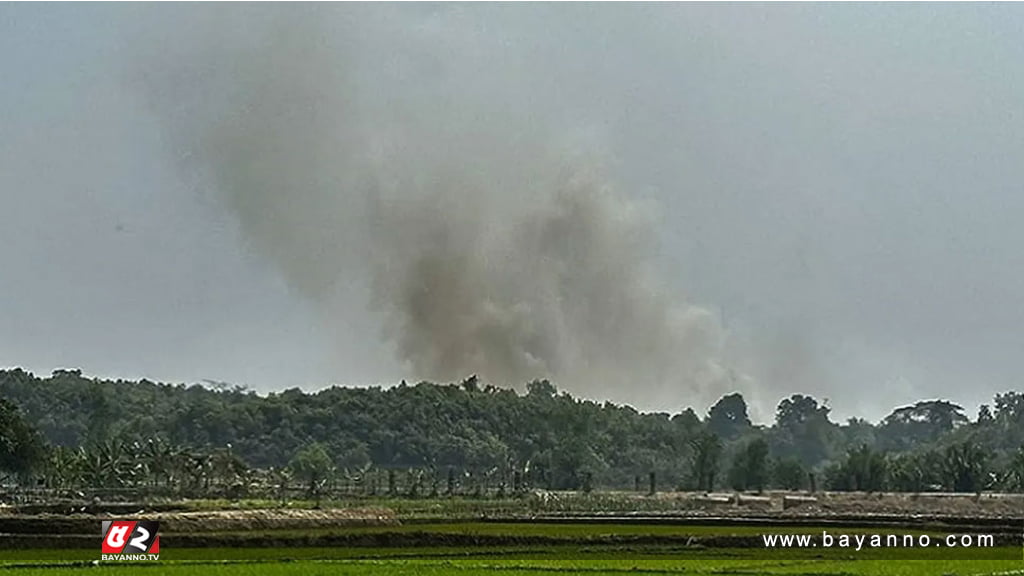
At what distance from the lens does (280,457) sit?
143 meters

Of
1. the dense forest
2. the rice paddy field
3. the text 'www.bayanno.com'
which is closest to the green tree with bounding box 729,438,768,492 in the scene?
the dense forest

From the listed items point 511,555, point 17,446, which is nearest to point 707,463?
point 17,446

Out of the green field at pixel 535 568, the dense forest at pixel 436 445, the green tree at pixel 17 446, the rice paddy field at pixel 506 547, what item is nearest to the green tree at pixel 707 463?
the dense forest at pixel 436 445

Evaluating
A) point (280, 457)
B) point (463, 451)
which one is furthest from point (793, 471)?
point (280, 457)

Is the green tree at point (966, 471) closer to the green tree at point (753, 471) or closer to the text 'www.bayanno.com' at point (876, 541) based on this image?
the green tree at point (753, 471)

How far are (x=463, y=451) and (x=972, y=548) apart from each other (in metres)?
104

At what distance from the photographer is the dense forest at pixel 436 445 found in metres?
115

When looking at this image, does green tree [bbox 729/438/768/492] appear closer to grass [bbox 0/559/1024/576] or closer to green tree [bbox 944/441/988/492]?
green tree [bbox 944/441/988/492]

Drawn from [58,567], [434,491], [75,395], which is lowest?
[58,567]

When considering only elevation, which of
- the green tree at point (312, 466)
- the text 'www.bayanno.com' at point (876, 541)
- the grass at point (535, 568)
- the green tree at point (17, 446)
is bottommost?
the grass at point (535, 568)

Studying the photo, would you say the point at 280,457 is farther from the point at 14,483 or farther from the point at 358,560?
the point at 358,560

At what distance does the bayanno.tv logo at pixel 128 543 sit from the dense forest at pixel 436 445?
2098 inches

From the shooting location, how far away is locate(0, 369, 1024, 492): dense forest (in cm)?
11500

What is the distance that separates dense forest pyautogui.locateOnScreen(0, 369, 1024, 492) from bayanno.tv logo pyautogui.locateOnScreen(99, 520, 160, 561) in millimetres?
53285
